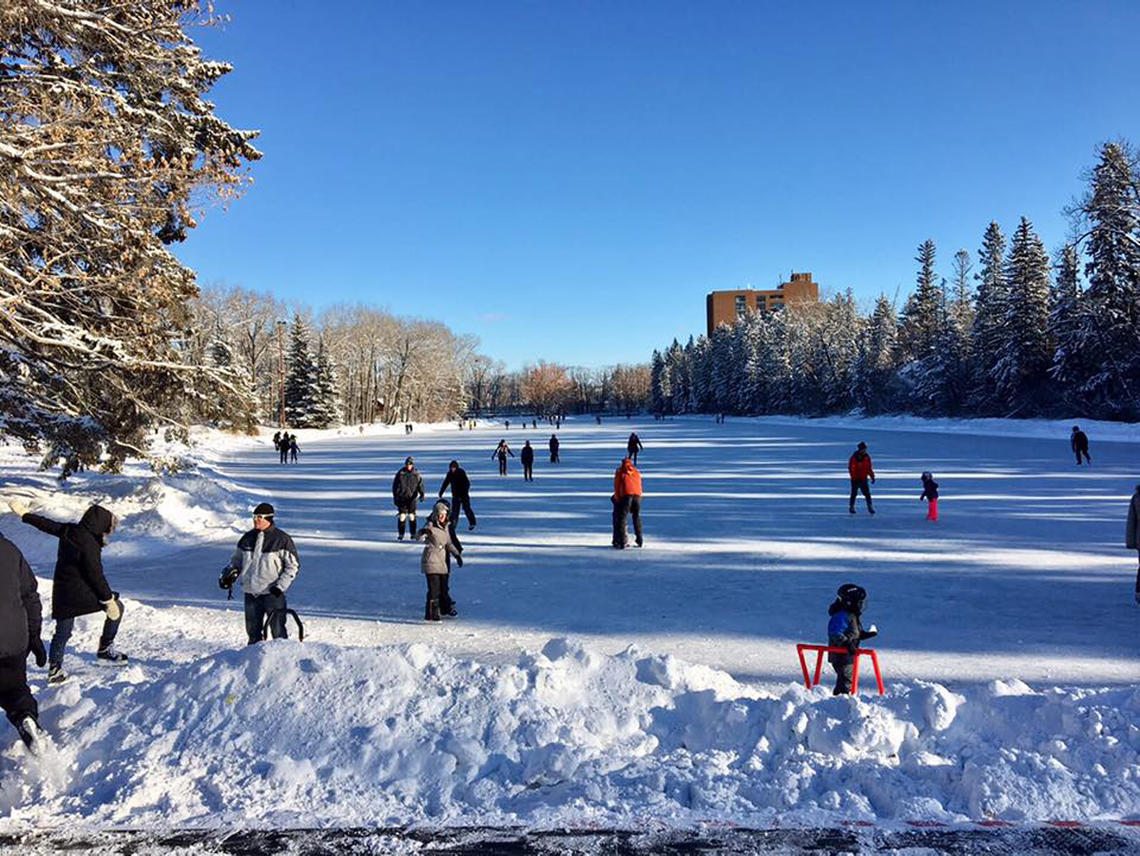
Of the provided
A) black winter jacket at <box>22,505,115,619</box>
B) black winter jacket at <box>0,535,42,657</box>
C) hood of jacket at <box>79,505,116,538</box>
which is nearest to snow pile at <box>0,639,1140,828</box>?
black winter jacket at <box>0,535,42,657</box>

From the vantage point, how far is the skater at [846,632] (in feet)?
15.6

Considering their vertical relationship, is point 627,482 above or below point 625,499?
above

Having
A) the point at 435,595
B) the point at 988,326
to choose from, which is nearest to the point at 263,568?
the point at 435,595

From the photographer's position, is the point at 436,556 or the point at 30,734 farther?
the point at 436,556

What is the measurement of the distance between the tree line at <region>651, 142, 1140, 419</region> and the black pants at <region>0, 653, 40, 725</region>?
3667 cm

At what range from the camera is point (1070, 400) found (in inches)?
1561

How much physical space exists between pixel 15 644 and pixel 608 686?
3458 millimetres

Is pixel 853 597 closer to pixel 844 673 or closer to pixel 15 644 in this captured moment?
pixel 844 673

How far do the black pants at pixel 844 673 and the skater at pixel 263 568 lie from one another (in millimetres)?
4296

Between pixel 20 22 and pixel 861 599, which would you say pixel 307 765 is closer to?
pixel 861 599

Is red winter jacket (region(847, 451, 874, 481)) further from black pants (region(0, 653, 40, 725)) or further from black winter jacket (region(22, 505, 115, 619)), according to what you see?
black pants (region(0, 653, 40, 725))

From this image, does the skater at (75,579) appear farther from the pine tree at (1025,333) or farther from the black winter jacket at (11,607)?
the pine tree at (1025,333)

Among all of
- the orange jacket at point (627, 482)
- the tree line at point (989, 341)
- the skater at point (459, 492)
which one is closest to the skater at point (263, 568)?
the orange jacket at point (627, 482)

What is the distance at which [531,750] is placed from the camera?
3.90m
